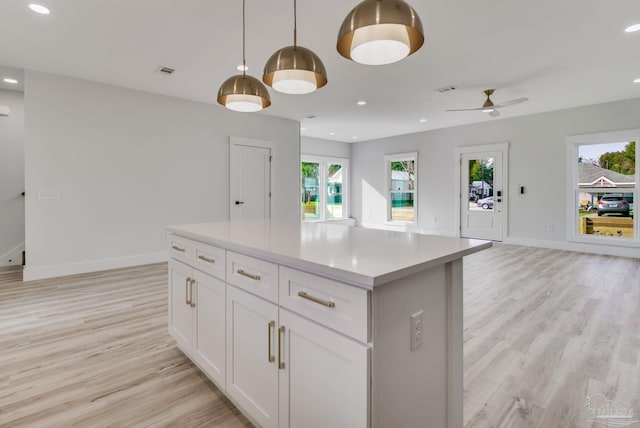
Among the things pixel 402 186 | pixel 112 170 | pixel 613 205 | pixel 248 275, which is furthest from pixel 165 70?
pixel 613 205

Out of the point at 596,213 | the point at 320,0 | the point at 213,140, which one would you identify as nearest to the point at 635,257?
the point at 596,213

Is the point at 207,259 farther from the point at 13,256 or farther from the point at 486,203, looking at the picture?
the point at 486,203

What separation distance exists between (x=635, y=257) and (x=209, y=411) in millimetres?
6986

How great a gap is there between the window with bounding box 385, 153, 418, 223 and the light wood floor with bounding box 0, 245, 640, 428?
4932mm

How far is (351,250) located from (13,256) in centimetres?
622

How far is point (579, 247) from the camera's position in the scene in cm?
594

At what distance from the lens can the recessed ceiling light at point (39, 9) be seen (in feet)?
8.65

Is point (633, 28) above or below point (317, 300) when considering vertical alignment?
above

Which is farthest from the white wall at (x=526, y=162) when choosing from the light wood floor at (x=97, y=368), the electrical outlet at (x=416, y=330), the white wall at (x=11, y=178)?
the white wall at (x=11, y=178)

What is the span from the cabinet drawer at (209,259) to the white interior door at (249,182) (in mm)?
4082

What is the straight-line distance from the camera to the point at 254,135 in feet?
20.2

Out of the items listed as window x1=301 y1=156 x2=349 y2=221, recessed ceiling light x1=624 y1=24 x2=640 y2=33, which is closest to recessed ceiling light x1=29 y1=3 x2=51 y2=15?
recessed ceiling light x1=624 y1=24 x2=640 y2=33

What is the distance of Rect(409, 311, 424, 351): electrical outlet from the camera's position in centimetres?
113

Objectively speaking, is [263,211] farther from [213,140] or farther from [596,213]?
[596,213]
